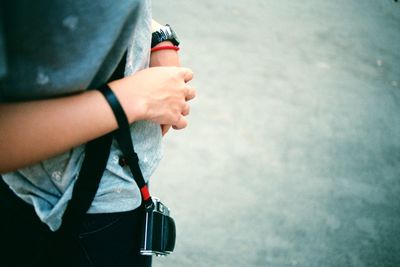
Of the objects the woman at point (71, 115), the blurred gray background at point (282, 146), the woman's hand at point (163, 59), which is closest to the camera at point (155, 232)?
the woman at point (71, 115)

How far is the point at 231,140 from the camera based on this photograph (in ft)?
7.50

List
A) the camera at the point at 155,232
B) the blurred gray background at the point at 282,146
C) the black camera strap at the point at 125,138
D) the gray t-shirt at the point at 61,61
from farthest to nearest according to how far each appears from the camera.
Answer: the blurred gray background at the point at 282,146 < the camera at the point at 155,232 < the black camera strap at the point at 125,138 < the gray t-shirt at the point at 61,61

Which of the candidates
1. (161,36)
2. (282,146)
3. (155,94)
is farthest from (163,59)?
(282,146)

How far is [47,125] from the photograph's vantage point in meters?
0.49

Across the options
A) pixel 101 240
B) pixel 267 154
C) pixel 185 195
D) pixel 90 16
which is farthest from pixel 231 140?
pixel 90 16

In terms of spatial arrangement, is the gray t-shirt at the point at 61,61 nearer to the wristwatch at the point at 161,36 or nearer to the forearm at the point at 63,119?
the forearm at the point at 63,119

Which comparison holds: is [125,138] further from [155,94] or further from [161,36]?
[161,36]

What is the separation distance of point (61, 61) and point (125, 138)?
0.17m

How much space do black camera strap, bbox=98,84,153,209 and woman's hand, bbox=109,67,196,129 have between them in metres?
0.01

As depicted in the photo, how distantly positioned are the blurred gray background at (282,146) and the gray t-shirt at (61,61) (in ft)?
3.94

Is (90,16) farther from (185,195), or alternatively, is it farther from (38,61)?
(185,195)

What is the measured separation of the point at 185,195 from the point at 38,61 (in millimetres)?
1567

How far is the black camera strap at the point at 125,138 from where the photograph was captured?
1.76 feet

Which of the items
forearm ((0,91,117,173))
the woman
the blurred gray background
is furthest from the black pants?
the blurred gray background
